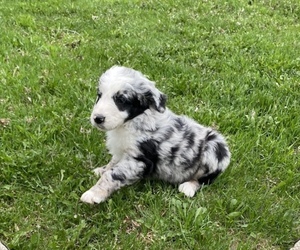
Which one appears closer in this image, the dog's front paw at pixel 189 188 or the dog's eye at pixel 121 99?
the dog's eye at pixel 121 99

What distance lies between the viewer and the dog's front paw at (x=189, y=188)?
4676 mm

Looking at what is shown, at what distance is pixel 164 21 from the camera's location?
32.1 ft

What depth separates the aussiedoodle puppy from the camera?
13.8ft

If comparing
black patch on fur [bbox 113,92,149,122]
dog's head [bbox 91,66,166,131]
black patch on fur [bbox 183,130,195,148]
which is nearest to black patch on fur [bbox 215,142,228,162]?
black patch on fur [bbox 183,130,195,148]

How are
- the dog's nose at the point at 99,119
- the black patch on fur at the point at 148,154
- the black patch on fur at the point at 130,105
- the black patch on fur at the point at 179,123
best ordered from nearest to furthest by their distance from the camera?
the dog's nose at the point at 99,119, the black patch on fur at the point at 130,105, the black patch on fur at the point at 148,154, the black patch on fur at the point at 179,123

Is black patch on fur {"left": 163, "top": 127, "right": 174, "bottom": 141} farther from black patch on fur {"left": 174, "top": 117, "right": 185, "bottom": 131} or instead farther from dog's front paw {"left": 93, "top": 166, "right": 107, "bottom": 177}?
dog's front paw {"left": 93, "top": 166, "right": 107, "bottom": 177}

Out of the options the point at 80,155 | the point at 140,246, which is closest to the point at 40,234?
the point at 140,246

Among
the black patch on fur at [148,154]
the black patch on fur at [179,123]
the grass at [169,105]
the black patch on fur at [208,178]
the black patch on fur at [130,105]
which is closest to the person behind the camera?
the black patch on fur at [130,105]

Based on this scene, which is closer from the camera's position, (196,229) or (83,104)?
(196,229)

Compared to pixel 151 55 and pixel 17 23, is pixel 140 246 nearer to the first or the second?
pixel 151 55

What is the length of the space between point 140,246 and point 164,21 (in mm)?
6634

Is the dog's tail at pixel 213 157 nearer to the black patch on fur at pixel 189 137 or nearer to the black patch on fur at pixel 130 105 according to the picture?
the black patch on fur at pixel 189 137

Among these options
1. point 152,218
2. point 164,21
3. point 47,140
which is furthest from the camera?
point 164,21

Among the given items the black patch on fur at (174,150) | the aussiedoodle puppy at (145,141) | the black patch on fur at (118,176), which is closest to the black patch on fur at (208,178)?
the aussiedoodle puppy at (145,141)
